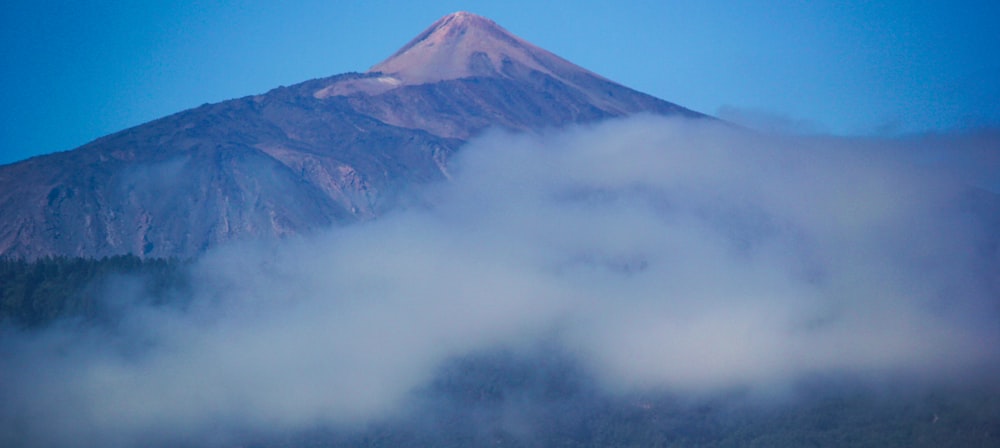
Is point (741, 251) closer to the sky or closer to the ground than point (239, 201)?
closer to the ground

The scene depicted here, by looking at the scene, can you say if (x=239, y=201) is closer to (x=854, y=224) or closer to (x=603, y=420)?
(x=603, y=420)

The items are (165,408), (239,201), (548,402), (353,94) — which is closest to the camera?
(165,408)

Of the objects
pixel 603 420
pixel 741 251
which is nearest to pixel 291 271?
pixel 603 420

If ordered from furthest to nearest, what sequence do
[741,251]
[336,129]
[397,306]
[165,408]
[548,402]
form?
1. [336,129]
2. [741,251]
3. [397,306]
4. [548,402]
5. [165,408]

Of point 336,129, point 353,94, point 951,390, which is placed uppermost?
point 353,94

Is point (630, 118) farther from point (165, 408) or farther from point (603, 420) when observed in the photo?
point (165, 408)

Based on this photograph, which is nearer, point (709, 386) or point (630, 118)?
point (709, 386)

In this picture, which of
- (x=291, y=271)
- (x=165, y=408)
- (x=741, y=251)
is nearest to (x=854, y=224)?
(x=741, y=251)
